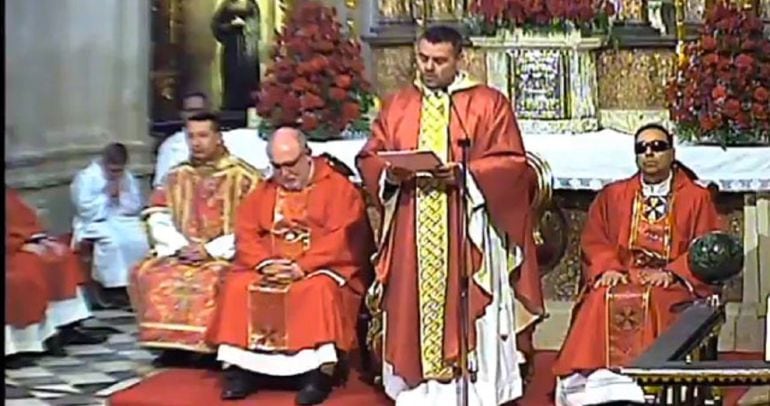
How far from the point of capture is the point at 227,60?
12141 mm

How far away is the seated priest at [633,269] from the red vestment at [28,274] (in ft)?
9.41

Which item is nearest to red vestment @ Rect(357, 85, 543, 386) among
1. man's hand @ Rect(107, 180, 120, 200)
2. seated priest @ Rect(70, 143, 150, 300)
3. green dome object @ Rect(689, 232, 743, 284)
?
green dome object @ Rect(689, 232, 743, 284)

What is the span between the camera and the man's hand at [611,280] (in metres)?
7.54

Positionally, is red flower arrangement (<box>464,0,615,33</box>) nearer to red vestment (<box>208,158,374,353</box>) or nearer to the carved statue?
red vestment (<box>208,158,374,353</box>)

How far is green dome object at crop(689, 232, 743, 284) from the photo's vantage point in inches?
211

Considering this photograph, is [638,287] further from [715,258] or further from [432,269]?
[715,258]

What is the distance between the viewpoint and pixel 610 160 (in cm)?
879

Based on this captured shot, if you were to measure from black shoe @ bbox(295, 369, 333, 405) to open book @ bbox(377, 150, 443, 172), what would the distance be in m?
1.07

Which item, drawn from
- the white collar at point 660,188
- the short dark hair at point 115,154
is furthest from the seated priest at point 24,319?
the white collar at point 660,188

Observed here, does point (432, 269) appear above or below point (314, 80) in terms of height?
below

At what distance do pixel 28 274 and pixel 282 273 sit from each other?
1.85 meters

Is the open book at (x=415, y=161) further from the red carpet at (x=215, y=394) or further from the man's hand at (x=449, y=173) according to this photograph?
the red carpet at (x=215, y=394)

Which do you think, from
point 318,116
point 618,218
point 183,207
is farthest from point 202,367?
point 618,218

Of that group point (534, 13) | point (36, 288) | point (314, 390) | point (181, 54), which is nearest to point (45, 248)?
point (36, 288)
